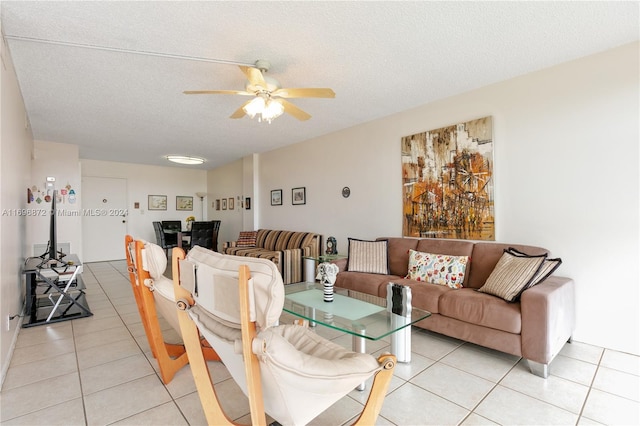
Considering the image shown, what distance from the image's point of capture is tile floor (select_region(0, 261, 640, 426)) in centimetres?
168

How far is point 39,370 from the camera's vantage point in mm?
2188

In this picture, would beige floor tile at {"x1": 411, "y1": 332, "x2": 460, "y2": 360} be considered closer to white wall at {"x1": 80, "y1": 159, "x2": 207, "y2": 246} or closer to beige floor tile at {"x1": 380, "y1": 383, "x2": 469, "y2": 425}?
beige floor tile at {"x1": 380, "y1": 383, "x2": 469, "y2": 425}

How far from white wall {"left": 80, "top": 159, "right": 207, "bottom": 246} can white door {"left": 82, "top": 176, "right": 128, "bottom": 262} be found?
0.49ft

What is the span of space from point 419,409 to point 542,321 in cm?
→ 109

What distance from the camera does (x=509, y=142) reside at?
301cm

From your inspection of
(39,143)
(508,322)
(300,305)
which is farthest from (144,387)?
(39,143)

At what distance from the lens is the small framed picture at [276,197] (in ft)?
19.6

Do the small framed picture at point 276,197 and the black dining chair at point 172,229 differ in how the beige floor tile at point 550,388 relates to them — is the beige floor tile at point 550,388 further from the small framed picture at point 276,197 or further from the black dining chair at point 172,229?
the black dining chair at point 172,229

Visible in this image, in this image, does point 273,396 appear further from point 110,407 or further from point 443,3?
point 443,3

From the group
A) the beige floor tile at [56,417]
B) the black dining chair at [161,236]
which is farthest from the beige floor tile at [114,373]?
the black dining chair at [161,236]

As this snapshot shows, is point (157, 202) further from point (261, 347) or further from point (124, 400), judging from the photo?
point (261, 347)

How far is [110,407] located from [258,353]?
1.52 metres

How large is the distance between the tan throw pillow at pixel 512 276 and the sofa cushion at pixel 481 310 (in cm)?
7

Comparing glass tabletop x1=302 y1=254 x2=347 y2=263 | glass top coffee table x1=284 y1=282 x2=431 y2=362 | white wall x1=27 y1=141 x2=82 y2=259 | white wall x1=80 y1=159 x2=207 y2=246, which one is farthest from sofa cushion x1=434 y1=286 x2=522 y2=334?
white wall x1=80 y1=159 x2=207 y2=246
